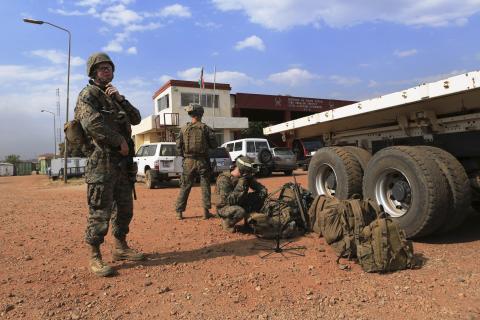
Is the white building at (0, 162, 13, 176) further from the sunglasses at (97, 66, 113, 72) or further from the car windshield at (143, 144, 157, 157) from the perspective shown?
the sunglasses at (97, 66, 113, 72)

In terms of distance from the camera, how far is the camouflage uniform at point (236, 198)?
5402mm

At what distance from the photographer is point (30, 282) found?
12.2 feet

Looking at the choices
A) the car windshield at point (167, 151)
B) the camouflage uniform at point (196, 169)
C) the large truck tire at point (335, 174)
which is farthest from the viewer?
the car windshield at point (167, 151)

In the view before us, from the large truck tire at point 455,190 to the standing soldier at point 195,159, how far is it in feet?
11.4

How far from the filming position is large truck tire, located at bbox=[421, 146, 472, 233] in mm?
4211

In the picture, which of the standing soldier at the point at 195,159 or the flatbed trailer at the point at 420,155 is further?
the standing soldier at the point at 195,159

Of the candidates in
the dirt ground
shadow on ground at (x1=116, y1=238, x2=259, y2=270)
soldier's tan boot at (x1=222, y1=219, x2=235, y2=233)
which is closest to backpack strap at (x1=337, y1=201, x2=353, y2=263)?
the dirt ground

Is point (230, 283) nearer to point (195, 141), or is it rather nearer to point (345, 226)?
point (345, 226)

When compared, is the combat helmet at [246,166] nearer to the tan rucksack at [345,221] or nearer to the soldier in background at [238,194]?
the soldier in background at [238,194]

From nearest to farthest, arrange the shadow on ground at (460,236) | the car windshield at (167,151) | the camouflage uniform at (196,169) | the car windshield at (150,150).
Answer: the shadow on ground at (460,236) < the camouflage uniform at (196,169) < the car windshield at (167,151) < the car windshield at (150,150)

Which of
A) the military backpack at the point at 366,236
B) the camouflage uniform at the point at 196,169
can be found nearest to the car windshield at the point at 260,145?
the camouflage uniform at the point at 196,169

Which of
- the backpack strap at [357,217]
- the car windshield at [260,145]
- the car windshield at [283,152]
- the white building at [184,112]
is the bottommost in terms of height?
the backpack strap at [357,217]

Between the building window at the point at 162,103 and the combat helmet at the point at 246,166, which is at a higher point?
the building window at the point at 162,103

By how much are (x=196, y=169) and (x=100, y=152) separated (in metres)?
2.85
